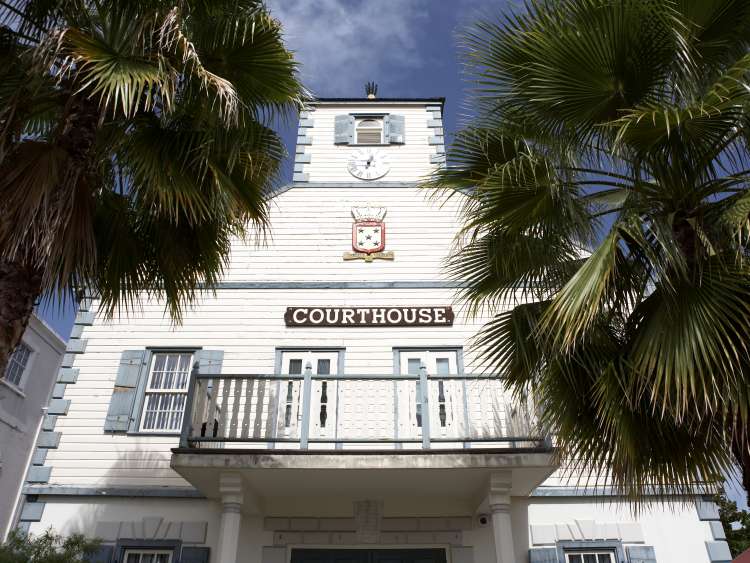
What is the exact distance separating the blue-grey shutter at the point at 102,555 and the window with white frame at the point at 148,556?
23 cm

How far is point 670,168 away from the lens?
5328mm

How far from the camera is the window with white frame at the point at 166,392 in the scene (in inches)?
407

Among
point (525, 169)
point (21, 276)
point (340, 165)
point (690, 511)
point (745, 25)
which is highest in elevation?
point (340, 165)

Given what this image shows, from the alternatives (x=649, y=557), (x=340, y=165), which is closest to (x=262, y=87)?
A: (x=340, y=165)

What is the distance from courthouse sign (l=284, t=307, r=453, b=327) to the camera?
11242 millimetres

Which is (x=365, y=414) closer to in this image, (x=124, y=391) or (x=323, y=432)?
(x=323, y=432)

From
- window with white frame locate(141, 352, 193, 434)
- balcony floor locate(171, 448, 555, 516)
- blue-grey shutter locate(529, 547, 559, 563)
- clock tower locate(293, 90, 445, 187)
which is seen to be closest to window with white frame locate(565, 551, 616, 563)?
blue-grey shutter locate(529, 547, 559, 563)

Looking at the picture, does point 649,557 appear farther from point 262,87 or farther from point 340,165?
point 340,165

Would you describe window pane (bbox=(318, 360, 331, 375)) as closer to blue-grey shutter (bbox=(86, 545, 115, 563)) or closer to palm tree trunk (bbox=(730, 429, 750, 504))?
blue-grey shutter (bbox=(86, 545, 115, 563))

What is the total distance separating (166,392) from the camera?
10570mm

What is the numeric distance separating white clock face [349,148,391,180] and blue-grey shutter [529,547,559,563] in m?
7.62

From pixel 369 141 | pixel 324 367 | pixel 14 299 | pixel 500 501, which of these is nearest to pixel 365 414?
pixel 500 501

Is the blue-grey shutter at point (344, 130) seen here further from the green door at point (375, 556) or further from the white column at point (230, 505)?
the green door at point (375, 556)

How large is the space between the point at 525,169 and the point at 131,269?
4.14 meters
